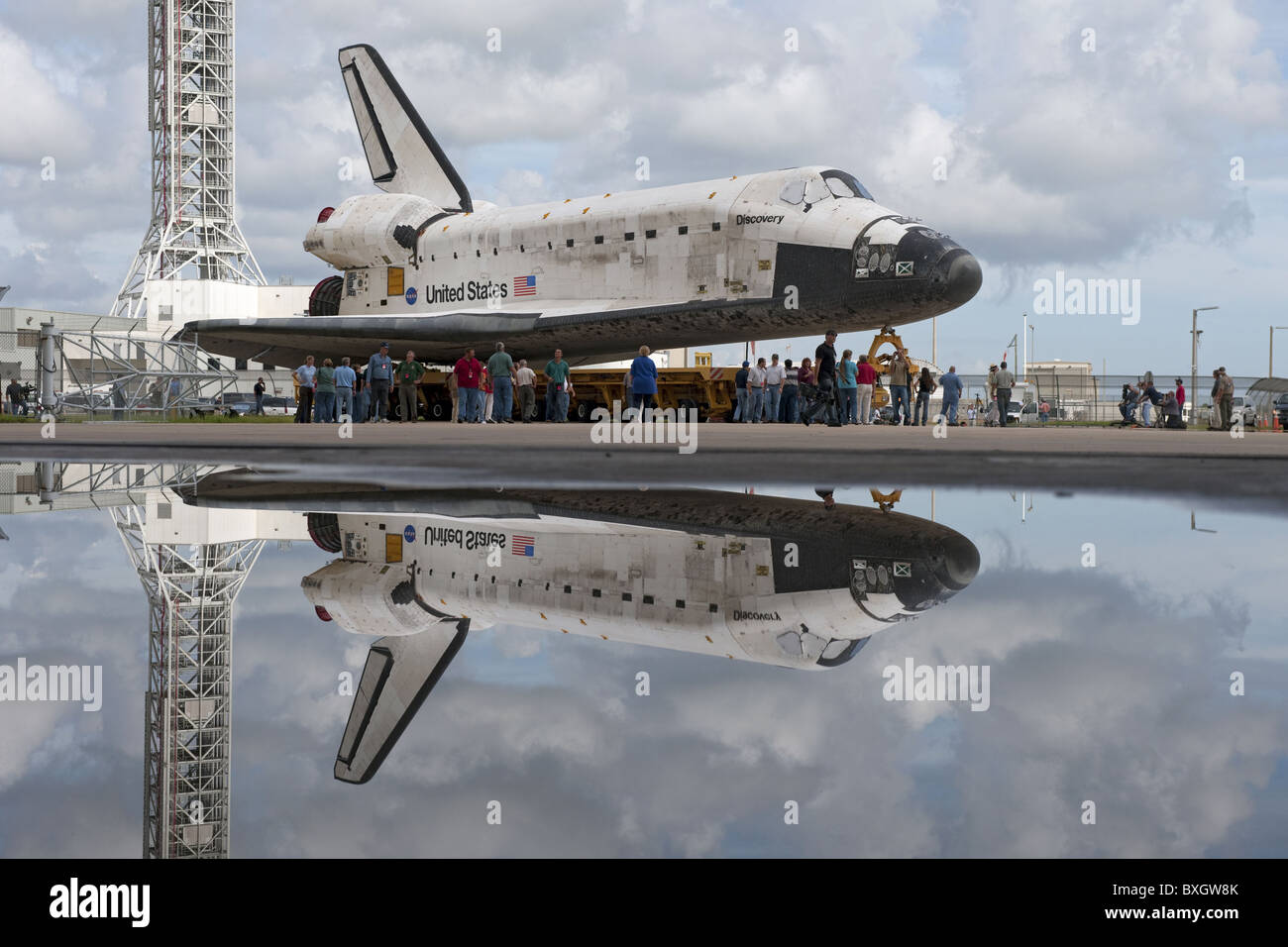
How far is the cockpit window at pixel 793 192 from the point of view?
58.4 ft

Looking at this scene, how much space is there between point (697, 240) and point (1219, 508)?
13311 millimetres

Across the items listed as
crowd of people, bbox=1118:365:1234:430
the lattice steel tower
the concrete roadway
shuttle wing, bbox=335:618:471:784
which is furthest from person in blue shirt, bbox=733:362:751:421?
the lattice steel tower

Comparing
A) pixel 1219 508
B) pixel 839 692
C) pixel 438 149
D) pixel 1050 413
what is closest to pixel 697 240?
pixel 438 149

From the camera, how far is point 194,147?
6438 centimetres

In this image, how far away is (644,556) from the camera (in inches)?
168

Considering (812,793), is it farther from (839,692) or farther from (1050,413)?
(1050,413)

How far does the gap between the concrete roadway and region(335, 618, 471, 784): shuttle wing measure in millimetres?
4679

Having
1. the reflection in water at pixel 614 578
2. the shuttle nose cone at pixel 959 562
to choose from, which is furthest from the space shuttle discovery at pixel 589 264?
the shuttle nose cone at pixel 959 562

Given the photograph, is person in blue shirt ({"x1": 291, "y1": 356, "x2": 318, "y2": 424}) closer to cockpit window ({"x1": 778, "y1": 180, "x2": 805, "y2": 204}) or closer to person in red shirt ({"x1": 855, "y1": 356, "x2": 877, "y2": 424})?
cockpit window ({"x1": 778, "y1": 180, "x2": 805, "y2": 204})

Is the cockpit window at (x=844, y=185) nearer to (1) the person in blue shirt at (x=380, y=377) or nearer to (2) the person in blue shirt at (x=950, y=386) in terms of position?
(2) the person in blue shirt at (x=950, y=386)

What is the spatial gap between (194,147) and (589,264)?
5305 centimetres

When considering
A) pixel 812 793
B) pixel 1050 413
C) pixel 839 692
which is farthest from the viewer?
pixel 1050 413

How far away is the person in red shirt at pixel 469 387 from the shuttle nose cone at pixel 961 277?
316 inches
